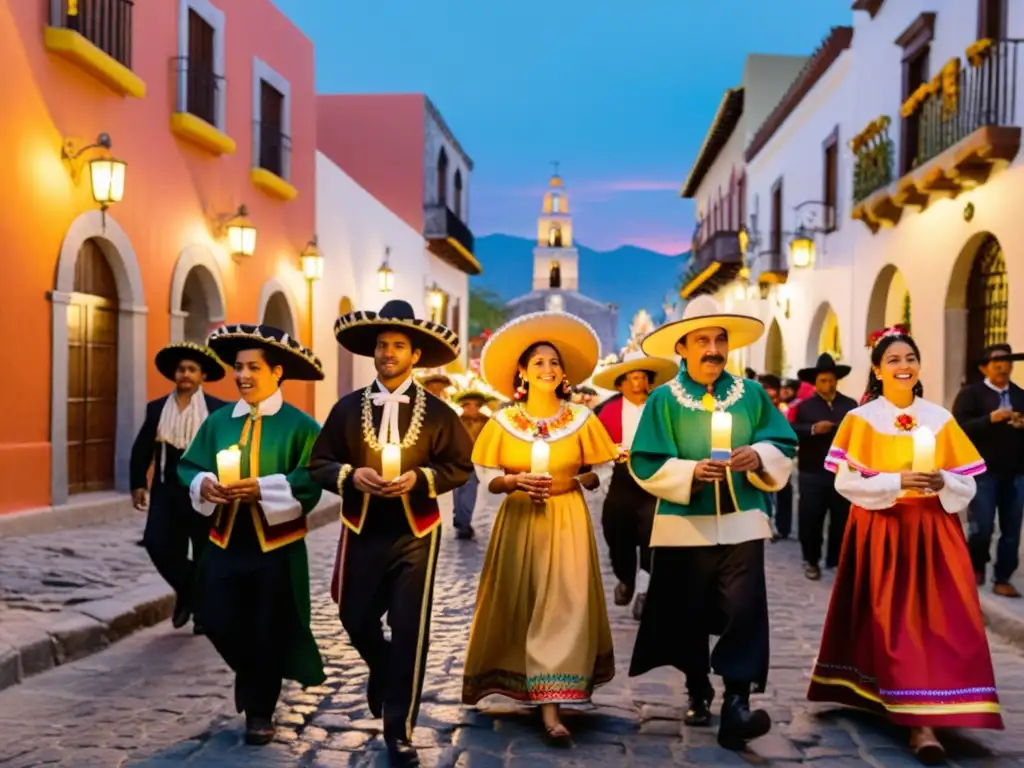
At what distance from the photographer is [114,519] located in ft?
41.4

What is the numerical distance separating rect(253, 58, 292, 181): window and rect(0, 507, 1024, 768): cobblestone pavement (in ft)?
39.7

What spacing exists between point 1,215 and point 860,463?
328 inches

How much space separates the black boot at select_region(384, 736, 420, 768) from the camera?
4.77 meters

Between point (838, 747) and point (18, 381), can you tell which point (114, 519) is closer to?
point (18, 381)

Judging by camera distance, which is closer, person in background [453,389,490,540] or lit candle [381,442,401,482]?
lit candle [381,442,401,482]

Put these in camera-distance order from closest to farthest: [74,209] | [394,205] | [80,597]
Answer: [80,597]
[74,209]
[394,205]

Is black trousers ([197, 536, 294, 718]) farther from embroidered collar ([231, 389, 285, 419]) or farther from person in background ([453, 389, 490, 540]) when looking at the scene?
person in background ([453, 389, 490, 540])

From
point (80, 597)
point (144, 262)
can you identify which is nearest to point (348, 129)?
point (144, 262)

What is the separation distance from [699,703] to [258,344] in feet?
8.66

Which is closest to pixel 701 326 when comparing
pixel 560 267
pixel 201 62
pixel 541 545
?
pixel 541 545

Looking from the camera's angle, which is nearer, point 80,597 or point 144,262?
point 80,597

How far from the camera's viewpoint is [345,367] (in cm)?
2470

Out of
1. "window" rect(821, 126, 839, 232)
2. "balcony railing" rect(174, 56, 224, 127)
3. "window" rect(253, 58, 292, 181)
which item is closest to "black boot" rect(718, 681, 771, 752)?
"balcony railing" rect(174, 56, 224, 127)

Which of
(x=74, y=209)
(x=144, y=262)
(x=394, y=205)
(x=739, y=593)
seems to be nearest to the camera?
(x=739, y=593)
